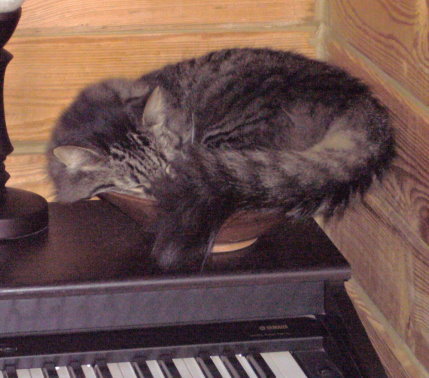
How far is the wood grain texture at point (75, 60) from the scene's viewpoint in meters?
1.52

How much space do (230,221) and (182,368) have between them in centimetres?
23

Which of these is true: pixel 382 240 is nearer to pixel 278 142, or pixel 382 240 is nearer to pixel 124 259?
pixel 278 142

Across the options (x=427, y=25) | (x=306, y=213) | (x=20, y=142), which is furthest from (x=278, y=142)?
(x=20, y=142)

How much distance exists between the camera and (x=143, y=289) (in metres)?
1.10

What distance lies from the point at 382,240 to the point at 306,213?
293 mm

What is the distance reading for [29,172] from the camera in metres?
1.61

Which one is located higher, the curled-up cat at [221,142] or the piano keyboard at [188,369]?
Answer: the curled-up cat at [221,142]

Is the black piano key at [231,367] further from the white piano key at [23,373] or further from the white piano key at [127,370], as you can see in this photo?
the white piano key at [23,373]

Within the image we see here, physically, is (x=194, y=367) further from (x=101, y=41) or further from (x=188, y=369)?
(x=101, y=41)

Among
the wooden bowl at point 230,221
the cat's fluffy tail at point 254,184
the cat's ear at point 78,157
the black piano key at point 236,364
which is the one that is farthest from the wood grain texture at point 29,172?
the black piano key at point 236,364

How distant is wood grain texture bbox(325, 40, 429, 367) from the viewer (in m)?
1.15

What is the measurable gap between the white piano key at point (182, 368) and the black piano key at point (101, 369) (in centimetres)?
10

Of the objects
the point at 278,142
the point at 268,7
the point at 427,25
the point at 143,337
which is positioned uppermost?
the point at 427,25

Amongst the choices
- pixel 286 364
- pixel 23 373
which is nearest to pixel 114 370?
pixel 23 373
